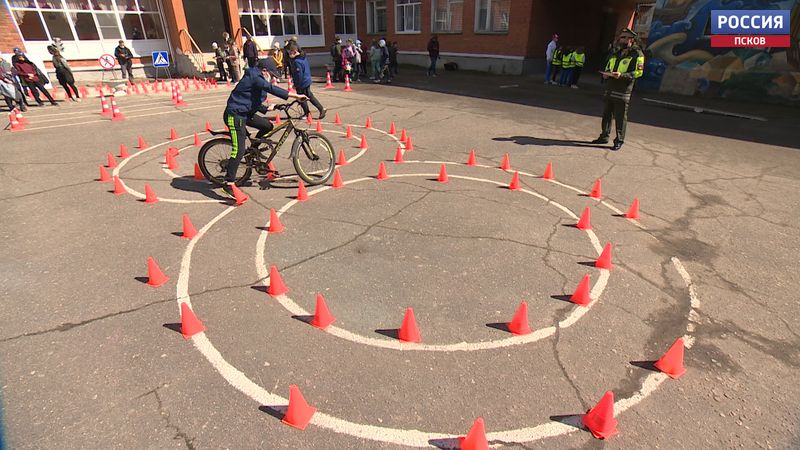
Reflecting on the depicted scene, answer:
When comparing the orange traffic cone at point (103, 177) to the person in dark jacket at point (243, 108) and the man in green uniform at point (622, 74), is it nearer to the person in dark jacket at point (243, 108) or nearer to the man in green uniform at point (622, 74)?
the person in dark jacket at point (243, 108)

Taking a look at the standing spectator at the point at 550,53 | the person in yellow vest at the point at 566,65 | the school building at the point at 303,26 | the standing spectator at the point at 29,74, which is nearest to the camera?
the standing spectator at the point at 29,74

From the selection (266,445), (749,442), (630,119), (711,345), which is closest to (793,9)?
(630,119)

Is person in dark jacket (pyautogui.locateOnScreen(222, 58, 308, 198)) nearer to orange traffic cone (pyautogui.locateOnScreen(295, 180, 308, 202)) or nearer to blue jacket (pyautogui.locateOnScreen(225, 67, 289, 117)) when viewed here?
blue jacket (pyautogui.locateOnScreen(225, 67, 289, 117))

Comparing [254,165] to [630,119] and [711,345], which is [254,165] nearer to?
[711,345]

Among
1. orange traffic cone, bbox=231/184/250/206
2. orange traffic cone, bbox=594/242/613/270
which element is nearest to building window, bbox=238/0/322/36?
orange traffic cone, bbox=231/184/250/206

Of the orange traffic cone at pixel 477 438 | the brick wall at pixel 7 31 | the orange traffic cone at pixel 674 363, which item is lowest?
the orange traffic cone at pixel 674 363

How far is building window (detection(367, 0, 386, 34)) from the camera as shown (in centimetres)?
3365

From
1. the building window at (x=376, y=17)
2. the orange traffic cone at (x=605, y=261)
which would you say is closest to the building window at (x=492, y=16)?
the building window at (x=376, y=17)

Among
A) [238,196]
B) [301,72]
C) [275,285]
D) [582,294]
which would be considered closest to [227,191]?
[238,196]

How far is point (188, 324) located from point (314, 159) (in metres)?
4.24

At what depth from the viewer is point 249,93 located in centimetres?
626

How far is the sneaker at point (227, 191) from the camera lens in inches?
260

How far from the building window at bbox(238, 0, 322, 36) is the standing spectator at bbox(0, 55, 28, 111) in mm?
15087

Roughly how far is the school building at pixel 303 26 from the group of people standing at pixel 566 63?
345 centimetres
